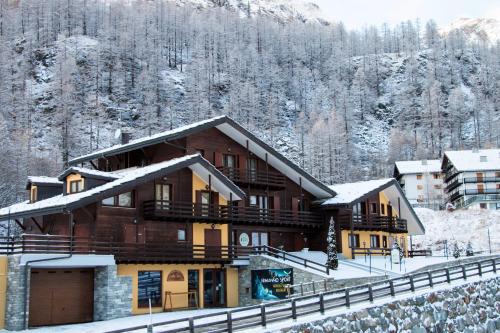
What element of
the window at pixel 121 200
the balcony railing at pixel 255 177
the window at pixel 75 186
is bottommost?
the window at pixel 121 200

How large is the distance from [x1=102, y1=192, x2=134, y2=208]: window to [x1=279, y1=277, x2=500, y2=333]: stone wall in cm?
1387

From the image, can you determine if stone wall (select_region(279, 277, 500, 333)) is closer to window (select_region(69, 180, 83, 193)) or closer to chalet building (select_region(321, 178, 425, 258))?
chalet building (select_region(321, 178, 425, 258))

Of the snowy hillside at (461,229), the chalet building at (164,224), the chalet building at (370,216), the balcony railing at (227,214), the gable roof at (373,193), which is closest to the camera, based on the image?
the chalet building at (164,224)

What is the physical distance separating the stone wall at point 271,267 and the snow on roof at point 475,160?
2530 inches

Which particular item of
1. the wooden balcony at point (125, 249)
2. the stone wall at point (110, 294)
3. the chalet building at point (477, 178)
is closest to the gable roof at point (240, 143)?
the wooden balcony at point (125, 249)

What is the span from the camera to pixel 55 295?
2567 cm

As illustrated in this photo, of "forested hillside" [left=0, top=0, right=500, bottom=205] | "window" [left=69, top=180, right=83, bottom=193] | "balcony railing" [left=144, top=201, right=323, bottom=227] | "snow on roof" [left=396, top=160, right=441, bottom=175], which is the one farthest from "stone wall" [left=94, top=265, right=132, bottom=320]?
"snow on roof" [left=396, top=160, right=441, bottom=175]

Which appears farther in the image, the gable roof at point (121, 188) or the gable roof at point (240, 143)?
the gable roof at point (240, 143)

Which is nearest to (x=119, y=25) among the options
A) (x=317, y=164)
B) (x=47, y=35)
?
(x=47, y=35)

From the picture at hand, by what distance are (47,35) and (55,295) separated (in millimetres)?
117148

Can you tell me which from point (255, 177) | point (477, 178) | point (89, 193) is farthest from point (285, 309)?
point (477, 178)

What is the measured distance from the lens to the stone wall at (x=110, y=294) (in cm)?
2638

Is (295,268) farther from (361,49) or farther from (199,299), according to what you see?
(361,49)

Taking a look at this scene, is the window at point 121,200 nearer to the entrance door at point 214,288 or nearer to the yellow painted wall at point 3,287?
the entrance door at point 214,288
